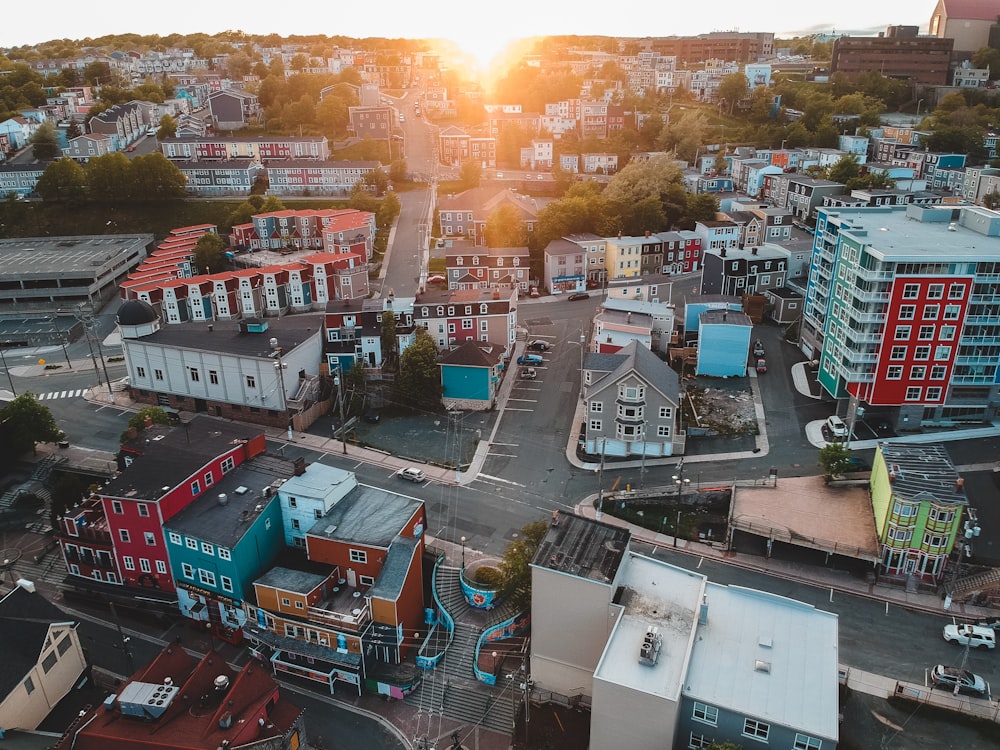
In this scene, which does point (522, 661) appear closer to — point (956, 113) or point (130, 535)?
point (130, 535)

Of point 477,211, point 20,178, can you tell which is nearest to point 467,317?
point 477,211

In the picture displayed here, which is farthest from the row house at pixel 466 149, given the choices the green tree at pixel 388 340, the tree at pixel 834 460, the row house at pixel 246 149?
the tree at pixel 834 460

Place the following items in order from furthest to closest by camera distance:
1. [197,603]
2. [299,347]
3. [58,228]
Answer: [58,228] < [299,347] < [197,603]

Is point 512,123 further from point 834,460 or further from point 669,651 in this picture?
point 669,651

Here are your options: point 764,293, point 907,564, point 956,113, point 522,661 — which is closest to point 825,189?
point 764,293

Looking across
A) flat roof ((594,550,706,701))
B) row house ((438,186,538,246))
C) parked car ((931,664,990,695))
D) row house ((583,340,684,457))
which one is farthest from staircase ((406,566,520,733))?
row house ((438,186,538,246))
